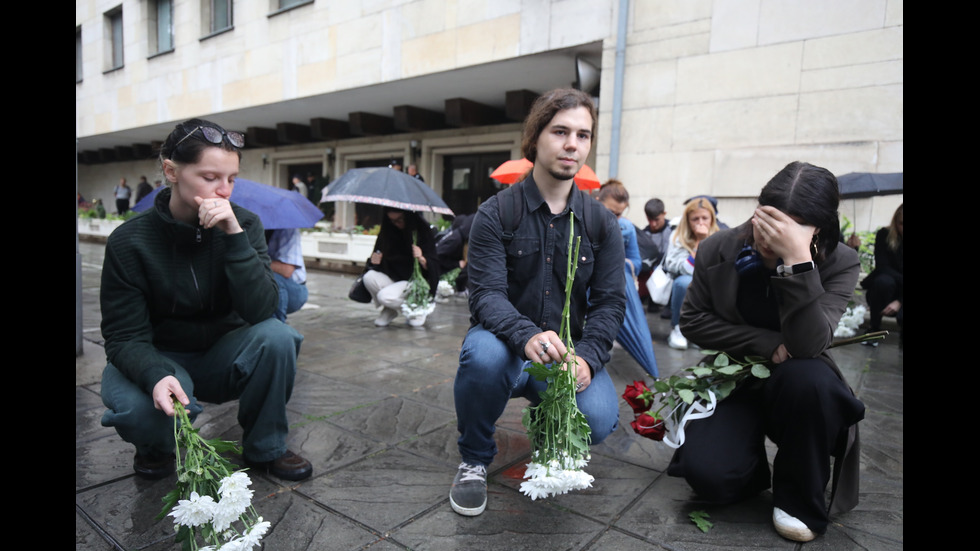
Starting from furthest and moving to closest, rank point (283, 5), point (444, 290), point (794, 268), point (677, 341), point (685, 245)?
point (283, 5), point (444, 290), point (677, 341), point (685, 245), point (794, 268)

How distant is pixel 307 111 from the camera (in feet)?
45.1

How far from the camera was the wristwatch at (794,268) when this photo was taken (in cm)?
196

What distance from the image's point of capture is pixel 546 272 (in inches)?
94.3

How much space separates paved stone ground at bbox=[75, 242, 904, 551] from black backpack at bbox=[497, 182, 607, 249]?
1053 mm

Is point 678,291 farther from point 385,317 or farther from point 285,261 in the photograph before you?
point 285,261

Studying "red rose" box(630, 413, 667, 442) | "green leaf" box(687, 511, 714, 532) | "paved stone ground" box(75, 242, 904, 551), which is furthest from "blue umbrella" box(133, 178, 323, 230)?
"green leaf" box(687, 511, 714, 532)

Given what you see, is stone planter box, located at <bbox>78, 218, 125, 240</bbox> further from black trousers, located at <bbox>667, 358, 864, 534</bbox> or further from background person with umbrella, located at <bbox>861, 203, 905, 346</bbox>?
black trousers, located at <bbox>667, 358, 864, 534</bbox>

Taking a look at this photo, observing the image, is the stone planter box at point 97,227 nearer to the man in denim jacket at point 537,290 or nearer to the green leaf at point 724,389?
the man in denim jacket at point 537,290

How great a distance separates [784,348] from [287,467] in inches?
79.5

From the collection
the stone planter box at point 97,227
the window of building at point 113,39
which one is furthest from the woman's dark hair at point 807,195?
the stone planter box at point 97,227

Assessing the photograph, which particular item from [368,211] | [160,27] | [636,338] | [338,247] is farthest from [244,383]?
[160,27]

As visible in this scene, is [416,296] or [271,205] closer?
[271,205]

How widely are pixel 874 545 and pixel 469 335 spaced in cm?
162
